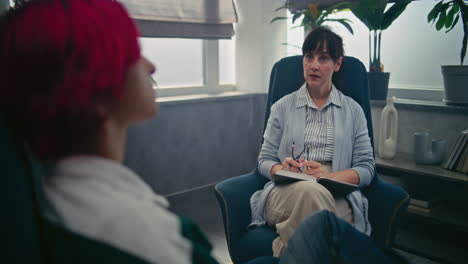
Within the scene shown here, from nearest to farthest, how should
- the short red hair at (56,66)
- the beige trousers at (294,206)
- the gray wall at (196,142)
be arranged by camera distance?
the short red hair at (56,66) → the beige trousers at (294,206) → the gray wall at (196,142)

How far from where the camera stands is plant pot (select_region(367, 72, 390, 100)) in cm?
251

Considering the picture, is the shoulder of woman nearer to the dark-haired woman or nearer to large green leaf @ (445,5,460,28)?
the dark-haired woman

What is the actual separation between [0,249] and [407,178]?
8.17 feet

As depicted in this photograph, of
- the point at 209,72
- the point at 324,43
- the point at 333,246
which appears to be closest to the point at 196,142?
the point at 209,72

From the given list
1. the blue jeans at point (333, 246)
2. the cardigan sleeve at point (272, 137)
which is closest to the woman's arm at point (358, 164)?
the cardigan sleeve at point (272, 137)

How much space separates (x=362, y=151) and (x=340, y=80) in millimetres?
385

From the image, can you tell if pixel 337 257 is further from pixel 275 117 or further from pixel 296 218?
pixel 275 117

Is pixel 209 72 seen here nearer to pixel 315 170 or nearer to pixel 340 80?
pixel 340 80

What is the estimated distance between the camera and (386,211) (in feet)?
5.30

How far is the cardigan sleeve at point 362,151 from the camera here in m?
1.79

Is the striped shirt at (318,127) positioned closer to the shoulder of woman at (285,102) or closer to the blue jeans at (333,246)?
the shoulder of woman at (285,102)

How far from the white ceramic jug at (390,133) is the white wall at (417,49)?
0.48 metres

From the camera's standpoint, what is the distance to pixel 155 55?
296 cm

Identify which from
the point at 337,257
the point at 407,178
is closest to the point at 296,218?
the point at 337,257
